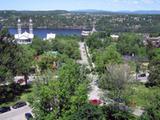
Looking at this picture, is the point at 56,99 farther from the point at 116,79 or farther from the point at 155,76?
the point at 155,76

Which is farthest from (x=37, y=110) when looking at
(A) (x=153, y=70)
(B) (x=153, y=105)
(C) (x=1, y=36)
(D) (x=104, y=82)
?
(A) (x=153, y=70)


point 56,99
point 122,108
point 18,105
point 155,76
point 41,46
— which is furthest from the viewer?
point 41,46

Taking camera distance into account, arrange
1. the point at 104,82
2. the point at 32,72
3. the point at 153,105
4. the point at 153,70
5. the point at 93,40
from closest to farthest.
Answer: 1. the point at 153,105
2. the point at 104,82
3. the point at 153,70
4. the point at 32,72
5. the point at 93,40

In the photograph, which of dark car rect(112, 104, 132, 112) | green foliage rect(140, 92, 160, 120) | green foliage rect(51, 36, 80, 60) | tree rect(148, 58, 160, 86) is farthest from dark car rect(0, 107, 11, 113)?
green foliage rect(51, 36, 80, 60)

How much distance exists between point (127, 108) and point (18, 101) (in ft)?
50.5

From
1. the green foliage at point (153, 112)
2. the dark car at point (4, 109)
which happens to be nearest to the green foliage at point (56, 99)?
the green foliage at point (153, 112)

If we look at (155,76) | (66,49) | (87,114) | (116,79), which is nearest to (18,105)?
(116,79)

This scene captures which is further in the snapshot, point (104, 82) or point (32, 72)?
point (32, 72)

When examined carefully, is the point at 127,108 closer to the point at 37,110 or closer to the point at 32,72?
the point at 37,110

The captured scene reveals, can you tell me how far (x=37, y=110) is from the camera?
95.3 feet

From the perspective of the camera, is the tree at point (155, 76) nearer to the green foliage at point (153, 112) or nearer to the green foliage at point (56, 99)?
the green foliage at point (153, 112)

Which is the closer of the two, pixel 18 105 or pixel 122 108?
pixel 122 108

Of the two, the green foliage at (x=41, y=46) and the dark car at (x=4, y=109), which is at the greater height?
the dark car at (x=4, y=109)

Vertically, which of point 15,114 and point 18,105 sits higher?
point 18,105
